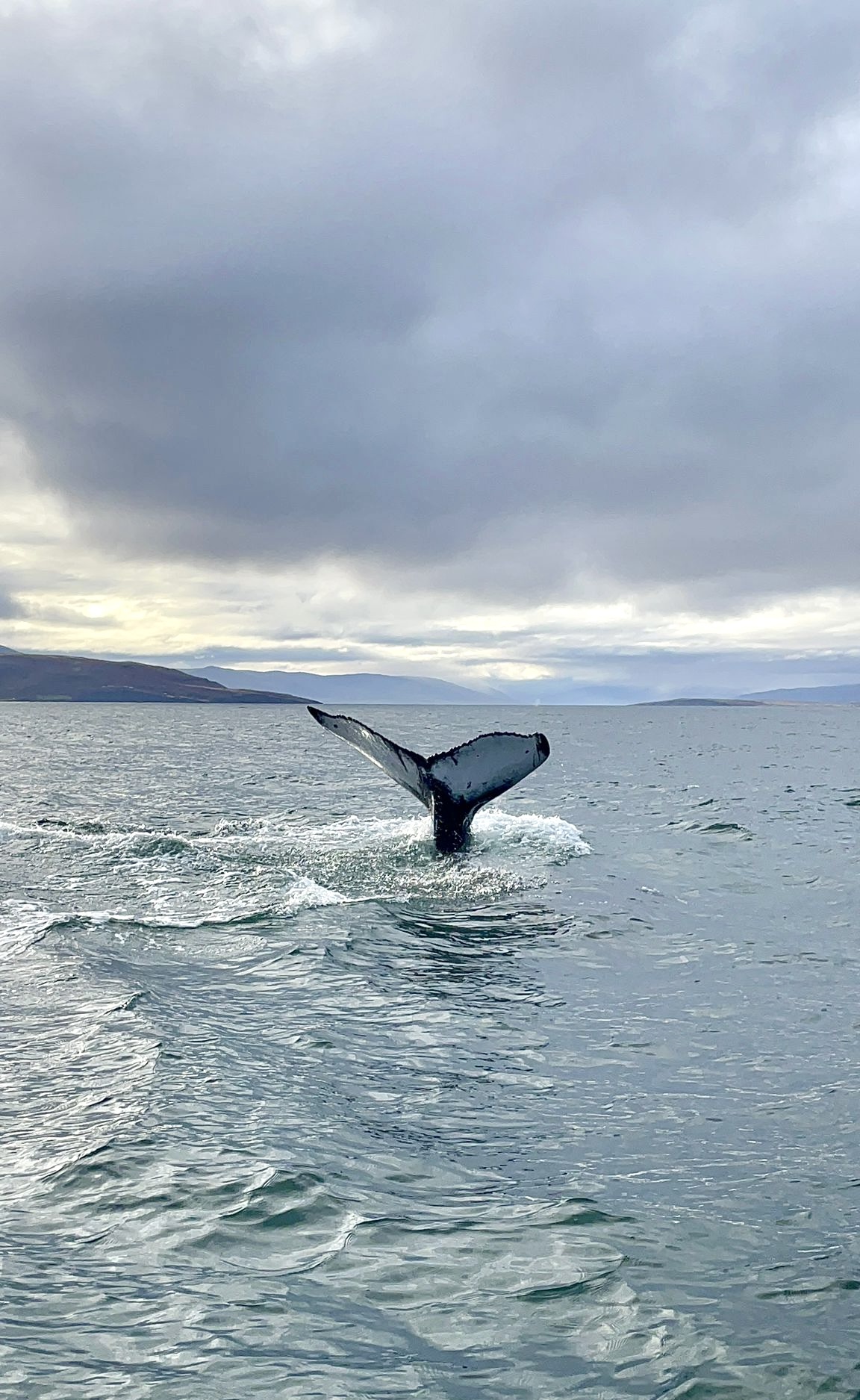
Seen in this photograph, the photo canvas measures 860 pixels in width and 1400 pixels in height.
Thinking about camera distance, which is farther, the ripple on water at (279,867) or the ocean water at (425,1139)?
the ripple on water at (279,867)

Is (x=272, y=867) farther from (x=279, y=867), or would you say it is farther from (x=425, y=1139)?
(x=425, y=1139)

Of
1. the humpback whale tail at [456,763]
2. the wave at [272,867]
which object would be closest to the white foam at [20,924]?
the wave at [272,867]

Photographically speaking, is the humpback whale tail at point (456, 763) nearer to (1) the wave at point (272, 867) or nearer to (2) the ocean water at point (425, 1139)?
(1) the wave at point (272, 867)

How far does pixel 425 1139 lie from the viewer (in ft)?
18.3

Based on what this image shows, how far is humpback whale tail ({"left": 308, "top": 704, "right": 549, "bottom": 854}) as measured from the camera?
12.9 metres

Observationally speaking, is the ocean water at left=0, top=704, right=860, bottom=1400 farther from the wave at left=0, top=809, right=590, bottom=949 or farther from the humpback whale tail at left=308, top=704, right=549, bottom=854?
the humpback whale tail at left=308, top=704, right=549, bottom=854

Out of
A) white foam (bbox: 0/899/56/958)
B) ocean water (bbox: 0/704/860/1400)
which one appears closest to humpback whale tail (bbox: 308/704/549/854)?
ocean water (bbox: 0/704/860/1400)

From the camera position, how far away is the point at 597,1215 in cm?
473

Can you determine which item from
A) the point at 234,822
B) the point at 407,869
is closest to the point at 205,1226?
the point at 407,869

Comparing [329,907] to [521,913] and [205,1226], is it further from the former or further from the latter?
[205,1226]

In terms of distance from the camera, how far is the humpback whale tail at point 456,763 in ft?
42.4

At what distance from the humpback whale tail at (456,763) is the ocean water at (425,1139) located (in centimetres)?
142

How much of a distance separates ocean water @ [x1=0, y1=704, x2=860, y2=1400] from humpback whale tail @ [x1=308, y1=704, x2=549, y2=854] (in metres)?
1.42

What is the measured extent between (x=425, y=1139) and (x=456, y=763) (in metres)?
8.38
